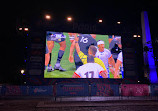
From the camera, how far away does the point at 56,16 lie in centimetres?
1438

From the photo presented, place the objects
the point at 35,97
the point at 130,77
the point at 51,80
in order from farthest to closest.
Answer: the point at 130,77, the point at 51,80, the point at 35,97

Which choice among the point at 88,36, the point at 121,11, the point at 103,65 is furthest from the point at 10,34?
the point at 121,11

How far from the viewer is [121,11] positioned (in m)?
14.4

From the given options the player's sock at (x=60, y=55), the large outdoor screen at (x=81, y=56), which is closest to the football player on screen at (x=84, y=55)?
the large outdoor screen at (x=81, y=56)

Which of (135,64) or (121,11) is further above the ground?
(121,11)

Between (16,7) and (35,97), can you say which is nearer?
(35,97)

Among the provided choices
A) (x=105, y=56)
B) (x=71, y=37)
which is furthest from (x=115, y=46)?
(x=71, y=37)

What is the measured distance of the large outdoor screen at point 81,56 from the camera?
13.0 metres

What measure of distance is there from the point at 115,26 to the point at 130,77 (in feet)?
18.8

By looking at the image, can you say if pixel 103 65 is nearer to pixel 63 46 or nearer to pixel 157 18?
pixel 63 46

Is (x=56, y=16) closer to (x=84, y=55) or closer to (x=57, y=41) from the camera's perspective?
(x=57, y=41)

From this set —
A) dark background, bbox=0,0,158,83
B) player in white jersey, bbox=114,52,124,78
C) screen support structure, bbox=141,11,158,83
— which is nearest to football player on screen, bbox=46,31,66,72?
dark background, bbox=0,0,158,83

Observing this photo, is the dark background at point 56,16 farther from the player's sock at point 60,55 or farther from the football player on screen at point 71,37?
the player's sock at point 60,55

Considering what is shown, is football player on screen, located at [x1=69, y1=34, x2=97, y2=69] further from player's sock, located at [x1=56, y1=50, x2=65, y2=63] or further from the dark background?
the dark background
